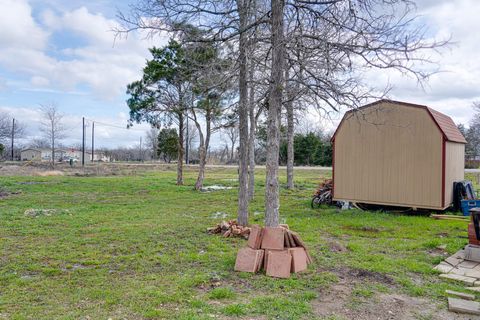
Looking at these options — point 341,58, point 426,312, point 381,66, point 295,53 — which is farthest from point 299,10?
point 426,312

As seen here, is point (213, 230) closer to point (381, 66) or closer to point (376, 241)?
point (376, 241)

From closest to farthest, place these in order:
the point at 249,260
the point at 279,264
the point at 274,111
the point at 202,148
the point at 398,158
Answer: the point at 279,264 → the point at 249,260 → the point at 274,111 → the point at 398,158 → the point at 202,148

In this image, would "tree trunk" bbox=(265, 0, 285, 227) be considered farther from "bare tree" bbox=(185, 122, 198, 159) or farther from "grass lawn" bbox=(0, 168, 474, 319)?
"bare tree" bbox=(185, 122, 198, 159)

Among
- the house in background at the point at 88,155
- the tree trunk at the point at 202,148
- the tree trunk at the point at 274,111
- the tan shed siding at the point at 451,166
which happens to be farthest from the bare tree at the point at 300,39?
the house in background at the point at 88,155

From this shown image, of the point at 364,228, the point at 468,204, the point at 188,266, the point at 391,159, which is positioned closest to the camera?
the point at 188,266

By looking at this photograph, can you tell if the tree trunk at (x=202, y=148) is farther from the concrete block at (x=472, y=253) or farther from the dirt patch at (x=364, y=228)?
the concrete block at (x=472, y=253)

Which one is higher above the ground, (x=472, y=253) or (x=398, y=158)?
(x=398, y=158)

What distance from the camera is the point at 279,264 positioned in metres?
4.57

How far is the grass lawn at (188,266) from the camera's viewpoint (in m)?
3.53

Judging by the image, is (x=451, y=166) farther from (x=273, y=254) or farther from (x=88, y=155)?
(x=88, y=155)

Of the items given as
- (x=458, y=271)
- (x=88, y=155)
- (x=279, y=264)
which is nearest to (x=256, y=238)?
(x=279, y=264)

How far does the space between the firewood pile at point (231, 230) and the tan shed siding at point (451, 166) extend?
600 cm

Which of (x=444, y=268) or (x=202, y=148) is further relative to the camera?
(x=202, y=148)

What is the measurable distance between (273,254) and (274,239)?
0.21m
